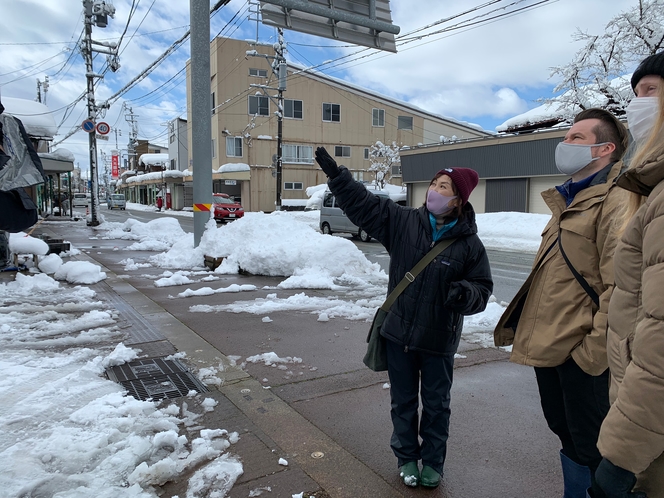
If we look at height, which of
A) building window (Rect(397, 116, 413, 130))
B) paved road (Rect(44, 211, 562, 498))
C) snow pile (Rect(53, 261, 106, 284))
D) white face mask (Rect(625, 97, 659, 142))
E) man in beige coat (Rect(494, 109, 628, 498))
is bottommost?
paved road (Rect(44, 211, 562, 498))

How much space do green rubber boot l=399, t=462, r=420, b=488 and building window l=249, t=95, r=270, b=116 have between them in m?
40.0

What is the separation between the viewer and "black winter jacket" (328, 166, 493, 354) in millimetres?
2645

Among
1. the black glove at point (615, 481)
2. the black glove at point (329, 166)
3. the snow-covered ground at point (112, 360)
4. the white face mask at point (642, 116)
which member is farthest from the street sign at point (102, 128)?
the black glove at point (615, 481)

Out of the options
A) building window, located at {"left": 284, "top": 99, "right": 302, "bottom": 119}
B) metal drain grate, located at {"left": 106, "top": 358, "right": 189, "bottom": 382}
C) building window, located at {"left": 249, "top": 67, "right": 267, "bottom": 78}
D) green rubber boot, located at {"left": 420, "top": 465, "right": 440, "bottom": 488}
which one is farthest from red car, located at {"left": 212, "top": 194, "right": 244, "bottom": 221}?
green rubber boot, located at {"left": 420, "top": 465, "right": 440, "bottom": 488}

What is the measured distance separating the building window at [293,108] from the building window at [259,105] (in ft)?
5.21

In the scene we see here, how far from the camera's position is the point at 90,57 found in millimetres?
24750

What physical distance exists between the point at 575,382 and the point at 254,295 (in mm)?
6087

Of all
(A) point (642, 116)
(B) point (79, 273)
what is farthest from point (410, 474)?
(B) point (79, 273)

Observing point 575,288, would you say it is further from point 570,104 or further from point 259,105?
point 259,105

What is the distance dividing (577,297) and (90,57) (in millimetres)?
28644

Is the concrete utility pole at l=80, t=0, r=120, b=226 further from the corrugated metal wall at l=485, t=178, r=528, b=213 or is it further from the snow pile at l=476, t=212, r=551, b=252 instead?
the corrugated metal wall at l=485, t=178, r=528, b=213

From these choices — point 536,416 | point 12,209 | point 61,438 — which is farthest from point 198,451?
point 536,416

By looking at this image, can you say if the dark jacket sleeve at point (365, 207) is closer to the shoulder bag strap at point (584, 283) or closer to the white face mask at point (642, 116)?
the shoulder bag strap at point (584, 283)

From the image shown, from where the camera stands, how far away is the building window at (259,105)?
130 feet
